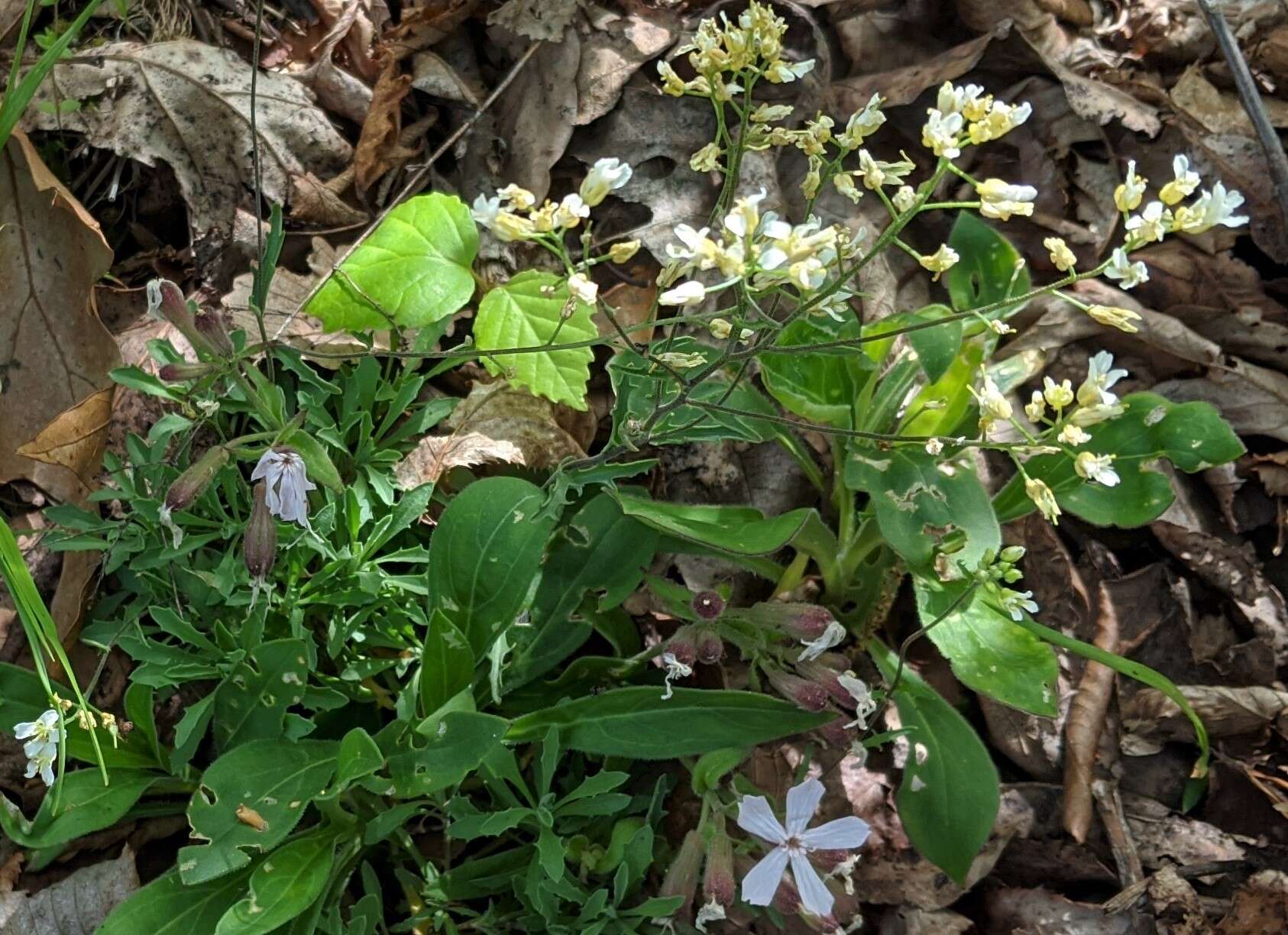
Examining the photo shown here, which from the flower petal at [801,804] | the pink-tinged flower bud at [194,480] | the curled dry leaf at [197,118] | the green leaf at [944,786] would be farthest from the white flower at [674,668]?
the curled dry leaf at [197,118]

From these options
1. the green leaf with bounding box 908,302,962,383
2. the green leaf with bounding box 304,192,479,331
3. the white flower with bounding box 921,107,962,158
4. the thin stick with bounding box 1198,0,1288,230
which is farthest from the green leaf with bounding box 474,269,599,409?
the thin stick with bounding box 1198,0,1288,230

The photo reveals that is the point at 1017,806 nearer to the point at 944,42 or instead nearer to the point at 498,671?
the point at 498,671

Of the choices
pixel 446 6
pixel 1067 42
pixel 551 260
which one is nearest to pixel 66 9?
pixel 446 6

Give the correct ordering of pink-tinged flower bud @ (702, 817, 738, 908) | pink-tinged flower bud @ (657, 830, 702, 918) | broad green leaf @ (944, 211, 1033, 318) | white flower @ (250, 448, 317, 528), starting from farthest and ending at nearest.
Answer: broad green leaf @ (944, 211, 1033, 318) → pink-tinged flower bud @ (657, 830, 702, 918) → pink-tinged flower bud @ (702, 817, 738, 908) → white flower @ (250, 448, 317, 528)

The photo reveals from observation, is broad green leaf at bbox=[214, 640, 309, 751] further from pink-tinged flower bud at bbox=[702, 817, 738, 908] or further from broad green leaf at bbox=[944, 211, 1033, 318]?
broad green leaf at bbox=[944, 211, 1033, 318]

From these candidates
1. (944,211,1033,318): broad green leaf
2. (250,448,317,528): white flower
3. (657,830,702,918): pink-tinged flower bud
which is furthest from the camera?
(944,211,1033,318): broad green leaf

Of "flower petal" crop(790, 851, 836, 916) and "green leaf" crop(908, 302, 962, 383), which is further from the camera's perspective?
"green leaf" crop(908, 302, 962, 383)
